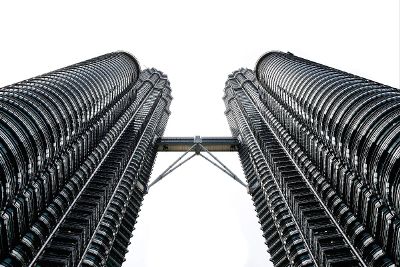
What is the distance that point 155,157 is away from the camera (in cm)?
12388

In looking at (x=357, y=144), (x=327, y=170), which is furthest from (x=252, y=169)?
(x=357, y=144)

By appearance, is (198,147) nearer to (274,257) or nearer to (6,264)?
(274,257)

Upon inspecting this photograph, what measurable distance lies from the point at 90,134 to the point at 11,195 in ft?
118

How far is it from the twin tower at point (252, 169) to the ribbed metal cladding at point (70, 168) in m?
0.21

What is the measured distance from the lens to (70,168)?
246 ft

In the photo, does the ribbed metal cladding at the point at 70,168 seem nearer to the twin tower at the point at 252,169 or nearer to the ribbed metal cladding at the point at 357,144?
the twin tower at the point at 252,169

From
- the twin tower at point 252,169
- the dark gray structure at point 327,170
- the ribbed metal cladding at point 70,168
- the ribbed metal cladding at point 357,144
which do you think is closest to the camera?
the ribbed metal cladding at point 357,144

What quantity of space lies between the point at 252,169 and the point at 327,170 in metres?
33.1

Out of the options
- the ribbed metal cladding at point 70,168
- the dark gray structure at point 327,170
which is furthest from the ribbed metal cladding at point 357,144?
the ribbed metal cladding at point 70,168

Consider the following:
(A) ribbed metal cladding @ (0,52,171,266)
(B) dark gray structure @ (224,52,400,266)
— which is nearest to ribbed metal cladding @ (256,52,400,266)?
(B) dark gray structure @ (224,52,400,266)

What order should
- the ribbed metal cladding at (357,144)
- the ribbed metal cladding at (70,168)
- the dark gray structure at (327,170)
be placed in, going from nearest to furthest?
the ribbed metal cladding at (357,144), the ribbed metal cladding at (70,168), the dark gray structure at (327,170)

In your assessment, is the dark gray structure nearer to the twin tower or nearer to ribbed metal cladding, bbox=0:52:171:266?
the twin tower

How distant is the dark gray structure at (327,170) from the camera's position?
54125 mm

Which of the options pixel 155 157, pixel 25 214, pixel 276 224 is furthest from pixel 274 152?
pixel 25 214
